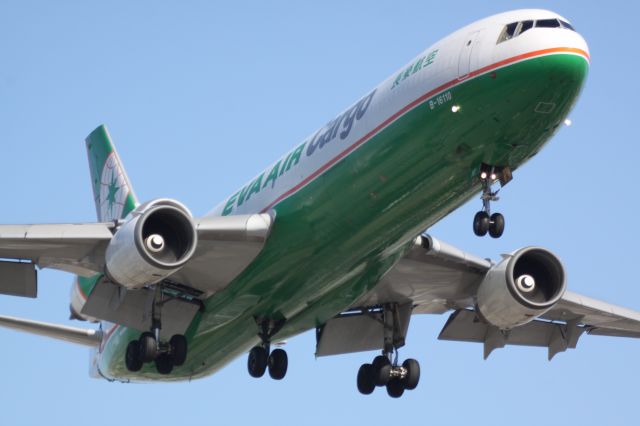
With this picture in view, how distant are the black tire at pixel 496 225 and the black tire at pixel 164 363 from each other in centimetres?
943

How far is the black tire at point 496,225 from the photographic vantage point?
1078 inches

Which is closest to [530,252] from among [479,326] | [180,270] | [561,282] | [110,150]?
[561,282]

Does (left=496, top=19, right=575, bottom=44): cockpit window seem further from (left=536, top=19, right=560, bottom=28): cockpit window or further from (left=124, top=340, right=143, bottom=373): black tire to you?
(left=124, top=340, right=143, bottom=373): black tire

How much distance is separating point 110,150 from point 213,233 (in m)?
12.0

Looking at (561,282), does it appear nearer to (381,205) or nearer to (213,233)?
(381,205)

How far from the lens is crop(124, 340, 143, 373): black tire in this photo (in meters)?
31.8

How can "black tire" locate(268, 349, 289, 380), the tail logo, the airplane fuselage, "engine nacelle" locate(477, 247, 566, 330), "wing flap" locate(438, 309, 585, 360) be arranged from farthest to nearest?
the tail logo → "wing flap" locate(438, 309, 585, 360) → "black tire" locate(268, 349, 289, 380) → "engine nacelle" locate(477, 247, 566, 330) → the airplane fuselage

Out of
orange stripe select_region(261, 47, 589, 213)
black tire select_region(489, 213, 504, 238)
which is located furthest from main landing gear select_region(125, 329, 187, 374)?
black tire select_region(489, 213, 504, 238)

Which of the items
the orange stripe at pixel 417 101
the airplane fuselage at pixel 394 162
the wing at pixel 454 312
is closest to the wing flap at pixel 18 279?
the airplane fuselage at pixel 394 162

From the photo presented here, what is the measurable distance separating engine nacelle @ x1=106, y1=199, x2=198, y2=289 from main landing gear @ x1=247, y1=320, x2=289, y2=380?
436 centimetres

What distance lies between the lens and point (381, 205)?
28.1 meters

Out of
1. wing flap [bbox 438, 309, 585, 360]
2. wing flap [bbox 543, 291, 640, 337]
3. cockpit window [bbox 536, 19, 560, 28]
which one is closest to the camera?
cockpit window [bbox 536, 19, 560, 28]

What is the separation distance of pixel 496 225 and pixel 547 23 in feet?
14.3

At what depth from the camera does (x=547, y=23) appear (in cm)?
2653
